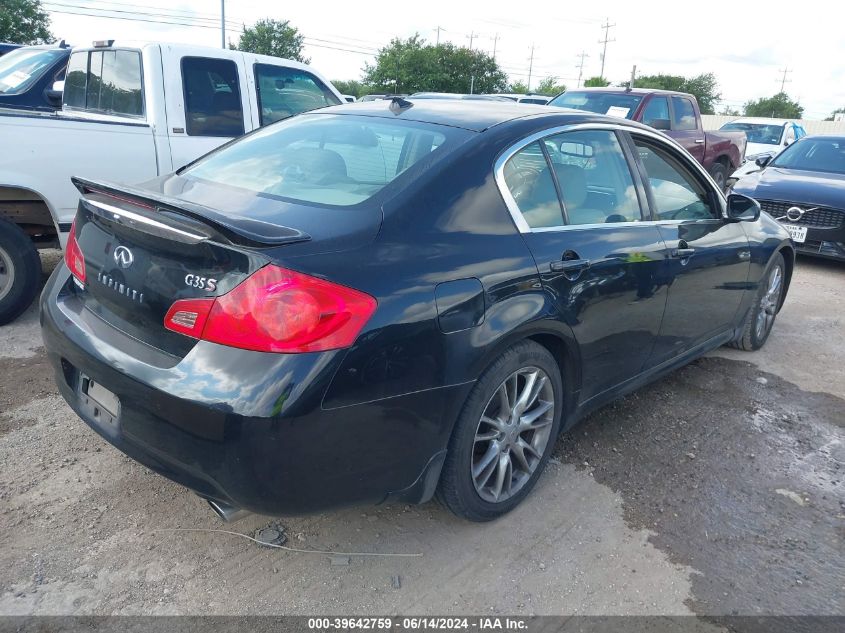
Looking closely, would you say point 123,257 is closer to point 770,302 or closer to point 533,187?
point 533,187

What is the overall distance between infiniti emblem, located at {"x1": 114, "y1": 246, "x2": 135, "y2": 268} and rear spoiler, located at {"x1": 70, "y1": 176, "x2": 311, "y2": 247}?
0.14 meters

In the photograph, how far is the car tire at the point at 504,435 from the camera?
2611 mm

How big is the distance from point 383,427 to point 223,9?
35.1 m

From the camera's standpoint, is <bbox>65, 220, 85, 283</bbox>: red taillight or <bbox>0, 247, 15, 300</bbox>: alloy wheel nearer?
<bbox>65, 220, 85, 283</bbox>: red taillight

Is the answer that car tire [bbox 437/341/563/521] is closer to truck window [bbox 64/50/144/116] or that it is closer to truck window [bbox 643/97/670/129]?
truck window [bbox 64/50/144/116]

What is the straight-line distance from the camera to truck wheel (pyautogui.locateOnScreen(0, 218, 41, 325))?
15.4 feet

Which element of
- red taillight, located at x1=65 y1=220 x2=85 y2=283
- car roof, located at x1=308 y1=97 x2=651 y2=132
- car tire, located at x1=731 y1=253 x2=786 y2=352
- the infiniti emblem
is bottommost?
car tire, located at x1=731 y1=253 x2=786 y2=352

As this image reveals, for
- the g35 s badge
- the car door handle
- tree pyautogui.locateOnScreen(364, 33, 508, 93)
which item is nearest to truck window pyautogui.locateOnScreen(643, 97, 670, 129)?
the car door handle

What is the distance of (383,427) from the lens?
228 cm

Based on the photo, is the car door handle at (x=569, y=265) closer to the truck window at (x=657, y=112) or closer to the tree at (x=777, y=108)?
the truck window at (x=657, y=112)

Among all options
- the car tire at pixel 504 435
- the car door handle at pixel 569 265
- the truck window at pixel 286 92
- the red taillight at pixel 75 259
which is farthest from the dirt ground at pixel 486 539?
the truck window at pixel 286 92

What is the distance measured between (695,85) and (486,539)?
79.4 m

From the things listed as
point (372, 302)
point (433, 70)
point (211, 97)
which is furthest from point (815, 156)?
point (433, 70)

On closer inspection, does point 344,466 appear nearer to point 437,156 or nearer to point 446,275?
point 446,275
